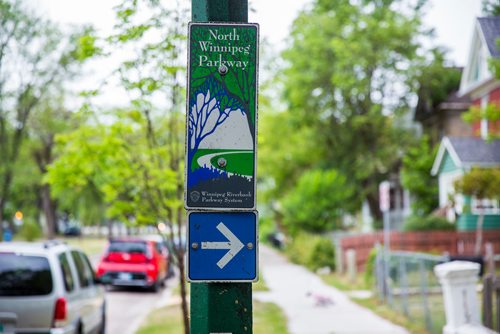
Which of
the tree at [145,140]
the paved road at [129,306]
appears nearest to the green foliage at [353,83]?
the paved road at [129,306]

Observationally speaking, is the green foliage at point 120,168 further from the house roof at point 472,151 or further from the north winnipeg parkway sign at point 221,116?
the house roof at point 472,151

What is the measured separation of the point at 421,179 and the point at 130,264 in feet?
60.7

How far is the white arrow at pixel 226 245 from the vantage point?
357 cm

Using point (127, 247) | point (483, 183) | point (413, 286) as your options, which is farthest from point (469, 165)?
point (413, 286)

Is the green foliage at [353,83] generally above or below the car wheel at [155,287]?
above

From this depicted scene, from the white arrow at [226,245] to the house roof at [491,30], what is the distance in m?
20.7

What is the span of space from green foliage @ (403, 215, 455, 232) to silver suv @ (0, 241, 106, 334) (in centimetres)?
1823

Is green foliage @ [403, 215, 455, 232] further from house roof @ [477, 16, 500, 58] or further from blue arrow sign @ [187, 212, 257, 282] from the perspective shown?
blue arrow sign @ [187, 212, 257, 282]

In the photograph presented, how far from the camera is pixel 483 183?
22203 mm

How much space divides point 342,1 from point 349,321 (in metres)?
25.8

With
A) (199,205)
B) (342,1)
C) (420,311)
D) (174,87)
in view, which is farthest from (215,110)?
(342,1)

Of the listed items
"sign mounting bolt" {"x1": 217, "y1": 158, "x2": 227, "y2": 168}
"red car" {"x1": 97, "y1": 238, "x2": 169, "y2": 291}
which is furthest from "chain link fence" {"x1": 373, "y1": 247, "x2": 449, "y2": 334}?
"sign mounting bolt" {"x1": 217, "y1": 158, "x2": 227, "y2": 168}

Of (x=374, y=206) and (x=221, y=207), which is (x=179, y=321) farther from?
(x=374, y=206)

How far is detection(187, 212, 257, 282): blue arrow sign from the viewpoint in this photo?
3.56 metres
